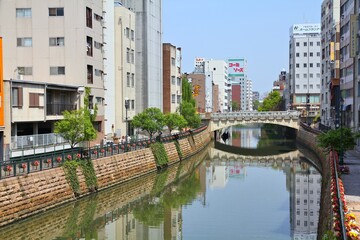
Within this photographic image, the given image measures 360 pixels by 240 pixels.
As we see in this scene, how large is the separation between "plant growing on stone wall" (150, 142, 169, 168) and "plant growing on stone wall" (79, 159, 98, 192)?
51.0ft

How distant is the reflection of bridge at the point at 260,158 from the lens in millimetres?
67719

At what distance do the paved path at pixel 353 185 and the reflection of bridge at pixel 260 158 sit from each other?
2030 cm

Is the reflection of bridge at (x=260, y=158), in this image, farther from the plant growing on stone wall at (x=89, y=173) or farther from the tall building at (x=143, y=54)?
the plant growing on stone wall at (x=89, y=173)

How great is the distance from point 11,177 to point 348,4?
53727 millimetres

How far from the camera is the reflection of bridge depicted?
222 feet

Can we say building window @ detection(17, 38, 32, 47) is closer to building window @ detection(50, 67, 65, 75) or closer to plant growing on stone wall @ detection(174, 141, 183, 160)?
building window @ detection(50, 67, 65, 75)

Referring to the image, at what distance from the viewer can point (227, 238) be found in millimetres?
26844

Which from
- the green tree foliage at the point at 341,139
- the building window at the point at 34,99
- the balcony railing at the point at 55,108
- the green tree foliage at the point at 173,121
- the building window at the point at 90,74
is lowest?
the green tree foliage at the point at 341,139

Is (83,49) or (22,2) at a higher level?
(22,2)

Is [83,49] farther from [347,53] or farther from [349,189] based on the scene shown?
[347,53]

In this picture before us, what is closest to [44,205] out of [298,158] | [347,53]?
[298,158]

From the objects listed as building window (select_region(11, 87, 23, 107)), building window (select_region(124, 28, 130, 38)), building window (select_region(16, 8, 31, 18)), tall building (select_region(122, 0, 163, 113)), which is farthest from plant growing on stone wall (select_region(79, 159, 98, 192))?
tall building (select_region(122, 0, 163, 113))

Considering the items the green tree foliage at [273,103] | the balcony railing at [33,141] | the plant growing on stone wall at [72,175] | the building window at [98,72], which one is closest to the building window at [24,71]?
the building window at [98,72]

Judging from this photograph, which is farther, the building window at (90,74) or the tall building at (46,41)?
the building window at (90,74)
